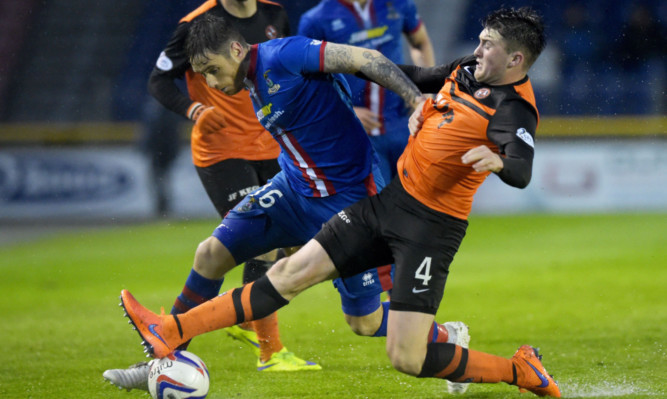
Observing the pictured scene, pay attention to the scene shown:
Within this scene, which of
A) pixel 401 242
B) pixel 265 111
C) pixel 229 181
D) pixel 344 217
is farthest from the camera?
pixel 229 181

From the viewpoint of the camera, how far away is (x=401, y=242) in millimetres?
4156

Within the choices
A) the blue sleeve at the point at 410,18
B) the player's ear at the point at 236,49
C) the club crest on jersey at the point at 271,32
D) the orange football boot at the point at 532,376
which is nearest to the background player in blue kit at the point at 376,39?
the blue sleeve at the point at 410,18

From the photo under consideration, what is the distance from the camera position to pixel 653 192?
13469 millimetres

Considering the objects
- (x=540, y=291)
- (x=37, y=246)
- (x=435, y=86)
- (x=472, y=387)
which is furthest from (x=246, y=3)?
(x=37, y=246)

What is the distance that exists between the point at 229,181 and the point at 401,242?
70.4 inches

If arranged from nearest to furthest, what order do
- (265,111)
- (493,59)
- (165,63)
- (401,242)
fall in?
(493,59), (401,242), (265,111), (165,63)

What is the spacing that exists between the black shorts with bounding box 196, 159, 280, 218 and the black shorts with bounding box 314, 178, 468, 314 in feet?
4.61

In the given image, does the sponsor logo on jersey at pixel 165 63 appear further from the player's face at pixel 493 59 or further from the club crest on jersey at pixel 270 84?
the player's face at pixel 493 59

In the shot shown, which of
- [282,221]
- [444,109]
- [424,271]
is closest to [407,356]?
[424,271]

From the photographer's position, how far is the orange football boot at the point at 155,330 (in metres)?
4.27

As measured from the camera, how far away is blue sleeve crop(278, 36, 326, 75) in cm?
436

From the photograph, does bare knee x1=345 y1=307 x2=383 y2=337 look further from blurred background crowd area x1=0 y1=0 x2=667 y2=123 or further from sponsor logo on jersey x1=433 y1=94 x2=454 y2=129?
blurred background crowd area x1=0 y1=0 x2=667 y2=123

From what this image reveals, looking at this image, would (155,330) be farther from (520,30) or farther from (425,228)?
(520,30)

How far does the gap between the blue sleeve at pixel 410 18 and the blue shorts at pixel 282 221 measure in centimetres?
214
